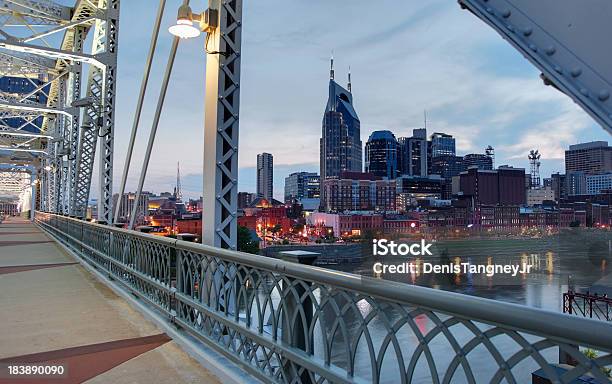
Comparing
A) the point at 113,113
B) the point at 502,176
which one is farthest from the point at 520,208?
→ the point at 113,113

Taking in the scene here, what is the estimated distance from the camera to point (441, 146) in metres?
122

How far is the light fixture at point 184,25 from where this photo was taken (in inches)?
206

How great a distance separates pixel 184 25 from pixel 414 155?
5965 inches

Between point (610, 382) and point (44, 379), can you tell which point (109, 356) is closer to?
point (44, 379)

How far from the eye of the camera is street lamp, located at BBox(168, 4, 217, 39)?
5.24 meters

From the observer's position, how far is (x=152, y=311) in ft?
19.1

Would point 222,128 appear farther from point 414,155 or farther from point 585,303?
point 414,155

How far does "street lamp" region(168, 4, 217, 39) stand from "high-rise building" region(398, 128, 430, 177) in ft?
402

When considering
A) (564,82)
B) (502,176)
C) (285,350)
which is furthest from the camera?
(502,176)

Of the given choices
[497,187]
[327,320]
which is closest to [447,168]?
[497,187]

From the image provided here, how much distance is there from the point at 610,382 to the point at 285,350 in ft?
6.78

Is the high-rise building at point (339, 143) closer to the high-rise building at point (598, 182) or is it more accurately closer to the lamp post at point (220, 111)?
the high-rise building at point (598, 182)

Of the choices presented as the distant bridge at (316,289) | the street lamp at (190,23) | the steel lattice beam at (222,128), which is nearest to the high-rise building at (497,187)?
the distant bridge at (316,289)

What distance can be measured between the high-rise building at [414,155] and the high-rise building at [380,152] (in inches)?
112
